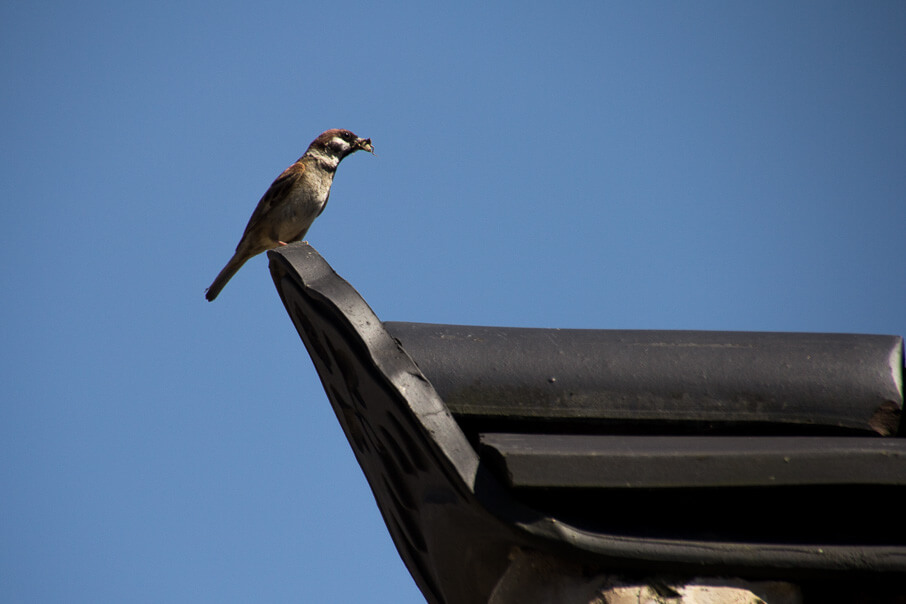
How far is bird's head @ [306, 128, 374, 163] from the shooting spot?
21.5ft

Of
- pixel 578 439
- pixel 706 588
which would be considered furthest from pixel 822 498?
pixel 578 439

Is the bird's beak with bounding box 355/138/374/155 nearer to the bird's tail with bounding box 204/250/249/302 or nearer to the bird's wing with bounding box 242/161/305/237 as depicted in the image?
the bird's wing with bounding box 242/161/305/237

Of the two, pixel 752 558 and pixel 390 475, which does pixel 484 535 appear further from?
pixel 752 558

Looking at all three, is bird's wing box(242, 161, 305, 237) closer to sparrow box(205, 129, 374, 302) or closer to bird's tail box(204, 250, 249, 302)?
sparrow box(205, 129, 374, 302)

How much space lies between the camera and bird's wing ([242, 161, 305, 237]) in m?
6.15

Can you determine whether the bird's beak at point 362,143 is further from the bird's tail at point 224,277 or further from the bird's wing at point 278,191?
the bird's tail at point 224,277

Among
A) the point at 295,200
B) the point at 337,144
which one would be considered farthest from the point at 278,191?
the point at 337,144

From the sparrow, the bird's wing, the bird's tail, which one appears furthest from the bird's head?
the bird's tail

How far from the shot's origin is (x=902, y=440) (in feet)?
5.35

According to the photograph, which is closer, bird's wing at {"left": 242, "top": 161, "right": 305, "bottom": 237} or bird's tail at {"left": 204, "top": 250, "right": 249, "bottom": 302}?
bird's wing at {"left": 242, "top": 161, "right": 305, "bottom": 237}

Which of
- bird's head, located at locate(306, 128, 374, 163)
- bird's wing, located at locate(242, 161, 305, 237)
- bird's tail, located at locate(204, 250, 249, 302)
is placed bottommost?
bird's tail, located at locate(204, 250, 249, 302)

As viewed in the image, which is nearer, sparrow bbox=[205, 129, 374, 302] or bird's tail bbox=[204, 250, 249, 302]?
sparrow bbox=[205, 129, 374, 302]

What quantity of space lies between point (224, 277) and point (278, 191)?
82 cm

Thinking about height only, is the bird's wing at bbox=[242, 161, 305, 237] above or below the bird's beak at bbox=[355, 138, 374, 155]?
below
